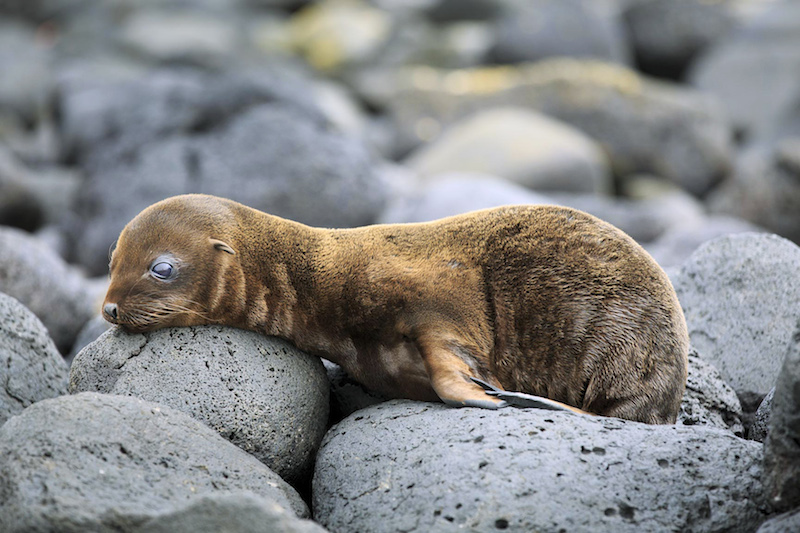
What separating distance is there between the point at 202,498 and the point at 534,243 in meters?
2.48

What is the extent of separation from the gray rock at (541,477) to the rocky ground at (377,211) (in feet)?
0.04

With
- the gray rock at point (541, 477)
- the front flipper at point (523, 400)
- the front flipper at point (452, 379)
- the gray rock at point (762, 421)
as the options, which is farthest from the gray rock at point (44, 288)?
the gray rock at point (762, 421)

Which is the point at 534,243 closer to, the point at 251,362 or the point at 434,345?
the point at 434,345

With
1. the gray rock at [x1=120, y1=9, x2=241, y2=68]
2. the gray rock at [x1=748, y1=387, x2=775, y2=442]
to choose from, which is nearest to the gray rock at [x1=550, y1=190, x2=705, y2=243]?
the gray rock at [x1=748, y1=387, x2=775, y2=442]

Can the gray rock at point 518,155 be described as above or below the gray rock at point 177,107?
below

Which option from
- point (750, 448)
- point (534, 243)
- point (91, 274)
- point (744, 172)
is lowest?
point (91, 274)

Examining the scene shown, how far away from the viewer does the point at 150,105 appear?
43.5 feet

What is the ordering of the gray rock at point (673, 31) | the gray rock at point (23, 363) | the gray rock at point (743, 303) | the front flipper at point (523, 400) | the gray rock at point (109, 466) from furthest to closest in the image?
the gray rock at point (673, 31) < the gray rock at point (743, 303) < the gray rock at point (23, 363) < the front flipper at point (523, 400) < the gray rock at point (109, 466)

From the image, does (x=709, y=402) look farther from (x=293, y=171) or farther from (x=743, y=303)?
(x=293, y=171)

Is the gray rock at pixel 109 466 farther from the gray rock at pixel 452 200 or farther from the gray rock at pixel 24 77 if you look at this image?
the gray rock at pixel 24 77

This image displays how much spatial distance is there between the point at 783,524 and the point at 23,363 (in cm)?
433

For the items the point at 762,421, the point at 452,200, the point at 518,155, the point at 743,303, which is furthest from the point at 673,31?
the point at 762,421

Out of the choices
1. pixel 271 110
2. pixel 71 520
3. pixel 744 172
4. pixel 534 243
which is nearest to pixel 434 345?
pixel 534 243

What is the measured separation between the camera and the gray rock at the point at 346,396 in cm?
568
